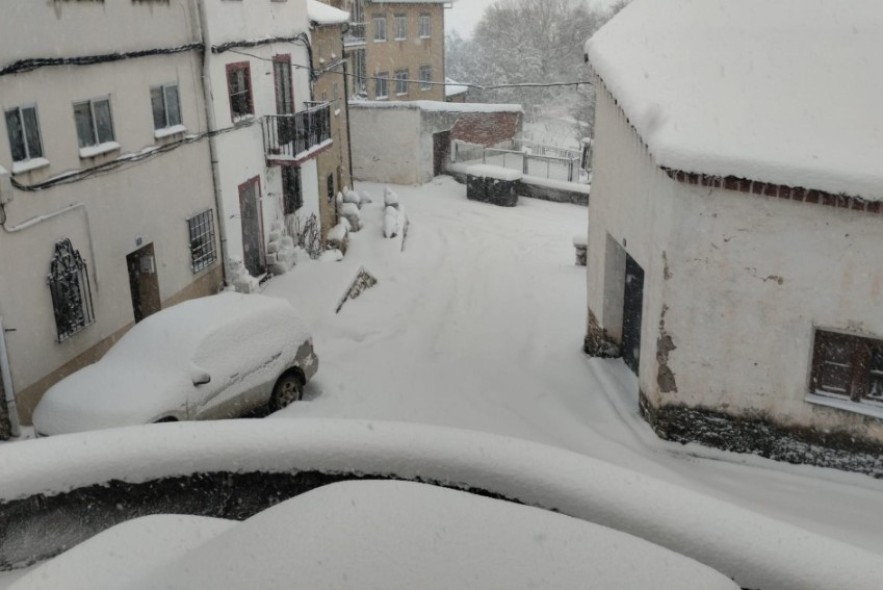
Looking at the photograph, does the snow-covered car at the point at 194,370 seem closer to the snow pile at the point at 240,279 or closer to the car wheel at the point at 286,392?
the car wheel at the point at 286,392

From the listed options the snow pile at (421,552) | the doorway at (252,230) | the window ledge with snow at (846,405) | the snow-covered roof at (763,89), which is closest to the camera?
the snow pile at (421,552)

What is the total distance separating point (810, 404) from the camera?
847 centimetres

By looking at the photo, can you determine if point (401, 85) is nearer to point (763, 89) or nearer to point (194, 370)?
point (763, 89)

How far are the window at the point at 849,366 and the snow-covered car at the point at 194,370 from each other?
20.4 feet

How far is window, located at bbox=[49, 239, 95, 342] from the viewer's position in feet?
35.3

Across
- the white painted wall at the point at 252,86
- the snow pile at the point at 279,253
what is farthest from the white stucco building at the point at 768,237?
the snow pile at the point at 279,253

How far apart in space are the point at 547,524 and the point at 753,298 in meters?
6.14

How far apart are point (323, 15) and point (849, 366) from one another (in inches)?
694

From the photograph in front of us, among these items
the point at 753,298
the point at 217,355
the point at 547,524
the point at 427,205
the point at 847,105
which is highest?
the point at 847,105

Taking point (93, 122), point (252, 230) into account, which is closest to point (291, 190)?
point (252, 230)

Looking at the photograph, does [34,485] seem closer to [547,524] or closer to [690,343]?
[547,524]

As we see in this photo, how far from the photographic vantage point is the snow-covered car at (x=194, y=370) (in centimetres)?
858

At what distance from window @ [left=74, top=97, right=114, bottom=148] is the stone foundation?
8.48m

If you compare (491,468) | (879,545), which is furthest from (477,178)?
(491,468)
